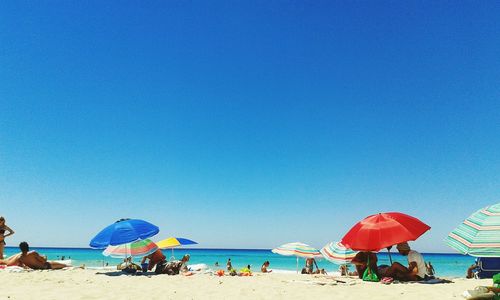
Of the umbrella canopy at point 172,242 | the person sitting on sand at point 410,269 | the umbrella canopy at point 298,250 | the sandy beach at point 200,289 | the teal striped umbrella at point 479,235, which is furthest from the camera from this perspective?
the umbrella canopy at point 172,242

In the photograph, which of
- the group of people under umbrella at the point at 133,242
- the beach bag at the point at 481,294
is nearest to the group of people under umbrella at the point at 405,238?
the beach bag at the point at 481,294

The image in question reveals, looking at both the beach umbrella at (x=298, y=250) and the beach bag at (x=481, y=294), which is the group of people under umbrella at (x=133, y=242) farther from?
the beach bag at (x=481, y=294)

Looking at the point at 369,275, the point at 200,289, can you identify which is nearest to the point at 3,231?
the point at 200,289

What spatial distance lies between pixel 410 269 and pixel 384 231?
116cm

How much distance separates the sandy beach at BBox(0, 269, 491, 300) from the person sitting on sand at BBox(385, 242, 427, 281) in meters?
Result: 0.48

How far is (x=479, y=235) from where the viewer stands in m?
7.59

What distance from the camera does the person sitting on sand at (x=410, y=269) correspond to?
870 centimetres

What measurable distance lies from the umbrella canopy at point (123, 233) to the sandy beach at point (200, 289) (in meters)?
1.54

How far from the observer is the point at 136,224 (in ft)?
36.2

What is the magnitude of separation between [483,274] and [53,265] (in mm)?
12622

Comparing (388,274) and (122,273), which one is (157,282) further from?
(388,274)

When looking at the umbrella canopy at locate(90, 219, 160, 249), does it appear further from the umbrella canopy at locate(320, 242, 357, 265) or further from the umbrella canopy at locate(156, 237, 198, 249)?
the umbrella canopy at locate(320, 242, 357, 265)

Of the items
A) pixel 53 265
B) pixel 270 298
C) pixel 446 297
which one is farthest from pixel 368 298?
pixel 53 265

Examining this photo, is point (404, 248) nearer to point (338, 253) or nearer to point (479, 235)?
point (479, 235)
